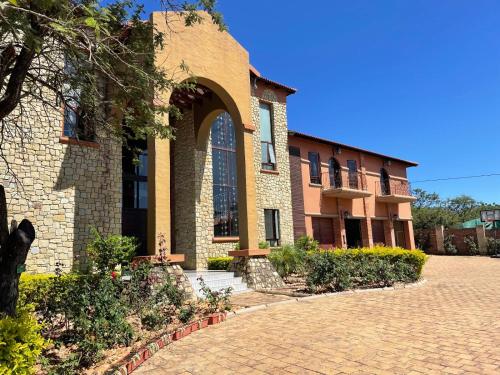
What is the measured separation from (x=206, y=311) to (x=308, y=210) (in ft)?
41.7

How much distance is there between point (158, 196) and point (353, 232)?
16315 millimetres

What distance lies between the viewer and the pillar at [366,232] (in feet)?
72.5

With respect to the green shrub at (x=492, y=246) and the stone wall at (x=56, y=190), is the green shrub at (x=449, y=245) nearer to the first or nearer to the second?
the green shrub at (x=492, y=246)

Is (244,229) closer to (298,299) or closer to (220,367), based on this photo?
(298,299)

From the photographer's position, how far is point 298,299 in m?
8.34

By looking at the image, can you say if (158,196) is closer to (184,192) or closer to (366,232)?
(184,192)

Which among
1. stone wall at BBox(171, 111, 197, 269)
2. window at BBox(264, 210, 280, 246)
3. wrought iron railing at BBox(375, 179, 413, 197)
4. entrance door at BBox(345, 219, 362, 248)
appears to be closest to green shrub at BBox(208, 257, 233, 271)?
stone wall at BBox(171, 111, 197, 269)

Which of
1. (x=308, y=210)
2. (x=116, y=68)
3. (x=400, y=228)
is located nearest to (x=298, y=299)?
(x=116, y=68)

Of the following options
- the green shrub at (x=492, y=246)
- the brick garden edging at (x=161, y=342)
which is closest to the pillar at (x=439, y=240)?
the green shrub at (x=492, y=246)

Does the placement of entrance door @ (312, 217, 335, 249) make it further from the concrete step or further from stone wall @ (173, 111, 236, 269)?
the concrete step

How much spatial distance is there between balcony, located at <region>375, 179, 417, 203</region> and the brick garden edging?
1938 cm

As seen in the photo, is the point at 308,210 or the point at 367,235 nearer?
the point at 308,210

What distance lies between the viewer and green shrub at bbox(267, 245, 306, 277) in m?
11.7

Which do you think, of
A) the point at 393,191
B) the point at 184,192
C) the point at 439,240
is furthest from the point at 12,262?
the point at 439,240
